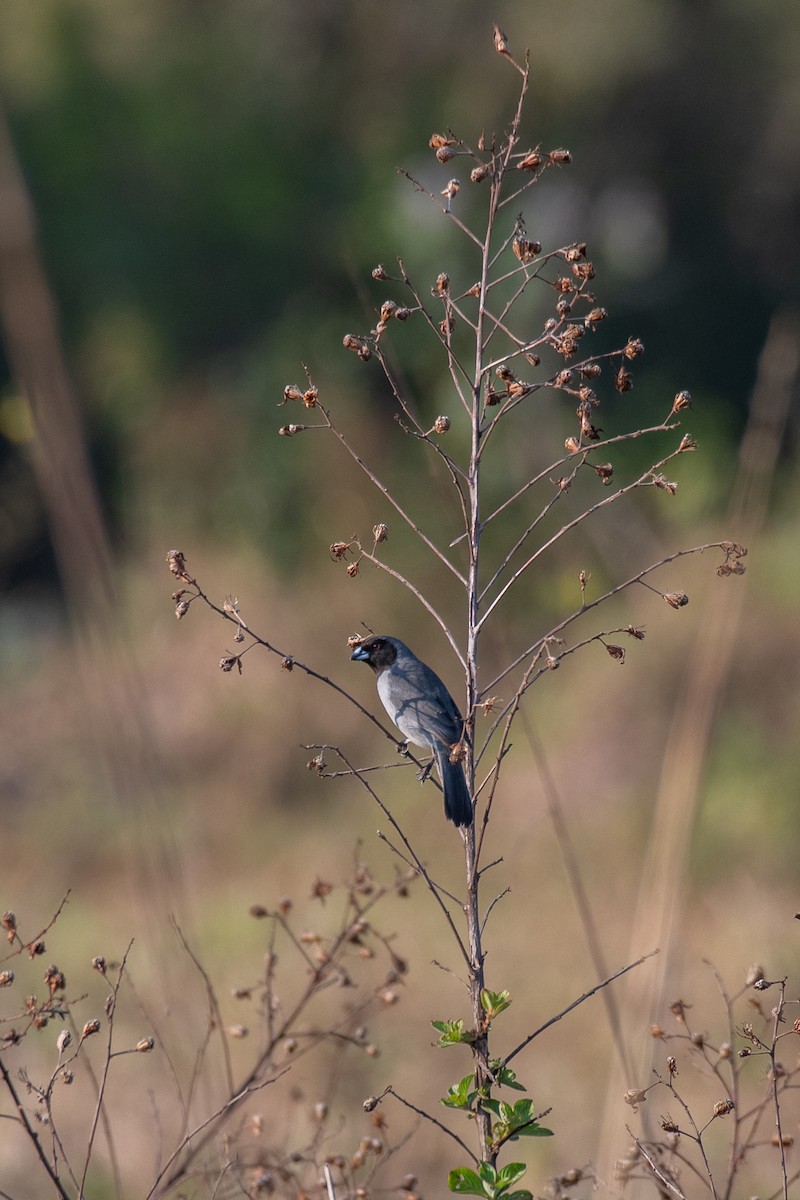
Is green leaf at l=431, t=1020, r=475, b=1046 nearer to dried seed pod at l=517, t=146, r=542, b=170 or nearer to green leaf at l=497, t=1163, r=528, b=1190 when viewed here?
green leaf at l=497, t=1163, r=528, b=1190

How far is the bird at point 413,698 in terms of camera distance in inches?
164

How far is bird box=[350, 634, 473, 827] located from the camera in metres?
4.16

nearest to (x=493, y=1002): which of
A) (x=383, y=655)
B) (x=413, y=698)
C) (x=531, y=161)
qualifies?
(x=531, y=161)

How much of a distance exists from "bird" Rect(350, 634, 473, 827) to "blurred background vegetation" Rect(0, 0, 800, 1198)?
99.4 inches

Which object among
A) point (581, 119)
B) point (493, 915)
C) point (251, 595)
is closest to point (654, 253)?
point (581, 119)

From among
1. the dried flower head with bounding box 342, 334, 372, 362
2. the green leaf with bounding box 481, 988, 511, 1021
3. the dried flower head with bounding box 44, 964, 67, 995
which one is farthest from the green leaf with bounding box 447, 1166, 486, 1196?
the dried flower head with bounding box 342, 334, 372, 362

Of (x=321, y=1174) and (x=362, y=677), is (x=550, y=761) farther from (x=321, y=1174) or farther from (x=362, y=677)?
(x=321, y=1174)

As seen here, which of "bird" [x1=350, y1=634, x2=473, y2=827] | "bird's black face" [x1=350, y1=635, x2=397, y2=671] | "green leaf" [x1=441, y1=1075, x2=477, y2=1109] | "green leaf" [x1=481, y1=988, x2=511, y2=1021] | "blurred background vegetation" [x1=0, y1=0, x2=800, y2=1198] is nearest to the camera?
"green leaf" [x1=441, y1=1075, x2=477, y2=1109]

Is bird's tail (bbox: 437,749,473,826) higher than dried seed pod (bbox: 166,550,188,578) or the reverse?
higher

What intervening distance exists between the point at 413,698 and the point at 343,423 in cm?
794

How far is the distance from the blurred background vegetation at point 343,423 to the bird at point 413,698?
2.52 meters

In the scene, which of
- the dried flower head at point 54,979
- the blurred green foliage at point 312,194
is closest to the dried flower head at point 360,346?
the dried flower head at point 54,979

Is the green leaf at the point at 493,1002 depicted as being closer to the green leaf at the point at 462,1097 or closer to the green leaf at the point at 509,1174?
the green leaf at the point at 462,1097

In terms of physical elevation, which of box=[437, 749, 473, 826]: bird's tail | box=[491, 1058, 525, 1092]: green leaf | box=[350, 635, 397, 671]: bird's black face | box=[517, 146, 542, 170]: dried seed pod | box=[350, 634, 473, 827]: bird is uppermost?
box=[350, 635, 397, 671]: bird's black face
